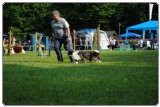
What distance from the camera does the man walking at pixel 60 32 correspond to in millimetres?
10149

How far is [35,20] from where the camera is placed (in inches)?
1216

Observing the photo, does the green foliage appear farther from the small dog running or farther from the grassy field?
the grassy field

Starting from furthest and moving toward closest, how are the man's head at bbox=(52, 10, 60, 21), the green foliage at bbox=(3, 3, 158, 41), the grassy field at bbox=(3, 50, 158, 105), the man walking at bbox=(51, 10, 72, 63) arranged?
the green foliage at bbox=(3, 3, 158, 41) → the man walking at bbox=(51, 10, 72, 63) → the man's head at bbox=(52, 10, 60, 21) → the grassy field at bbox=(3, 50, 158, 105)

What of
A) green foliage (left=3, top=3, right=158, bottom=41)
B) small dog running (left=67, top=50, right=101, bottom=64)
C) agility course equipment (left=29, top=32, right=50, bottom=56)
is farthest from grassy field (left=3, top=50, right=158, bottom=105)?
green foliage (left=3, top=3, right=158, bottom=41)

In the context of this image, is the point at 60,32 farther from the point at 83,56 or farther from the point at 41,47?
the point at 41,47

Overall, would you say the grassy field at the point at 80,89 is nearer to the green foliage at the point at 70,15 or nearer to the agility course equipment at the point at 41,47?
the agility course equipment at the point at 41,47

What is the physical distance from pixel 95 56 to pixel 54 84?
4852 mm

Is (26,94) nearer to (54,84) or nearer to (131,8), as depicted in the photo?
(54,84)

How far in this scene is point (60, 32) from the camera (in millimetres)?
10266

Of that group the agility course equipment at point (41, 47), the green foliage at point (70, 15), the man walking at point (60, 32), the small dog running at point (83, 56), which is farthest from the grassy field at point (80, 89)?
the green foliage at point (70, 15)

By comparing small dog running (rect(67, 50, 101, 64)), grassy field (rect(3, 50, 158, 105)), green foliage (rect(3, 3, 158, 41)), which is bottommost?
grassy field (rect(3, 50, 158, 105))

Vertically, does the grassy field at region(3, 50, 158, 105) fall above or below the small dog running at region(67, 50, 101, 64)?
below

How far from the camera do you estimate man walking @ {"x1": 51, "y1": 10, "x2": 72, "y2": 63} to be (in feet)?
33.3

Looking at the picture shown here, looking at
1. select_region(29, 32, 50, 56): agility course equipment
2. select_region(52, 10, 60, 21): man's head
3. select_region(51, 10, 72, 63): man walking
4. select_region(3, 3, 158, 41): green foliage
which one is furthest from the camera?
select_region(3, 3, 158, 41): green foliage
